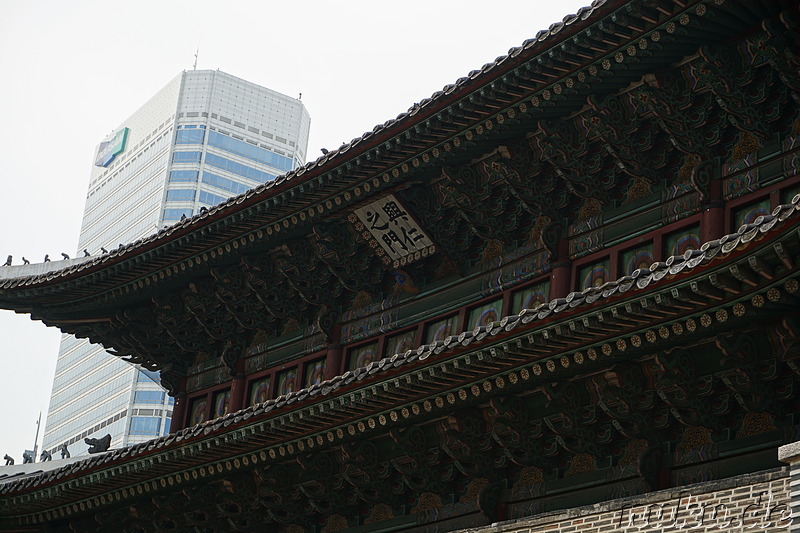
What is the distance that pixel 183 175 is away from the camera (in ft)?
296

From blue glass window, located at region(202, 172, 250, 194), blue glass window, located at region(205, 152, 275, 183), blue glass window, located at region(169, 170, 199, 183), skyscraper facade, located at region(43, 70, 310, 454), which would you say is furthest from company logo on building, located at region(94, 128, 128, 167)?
blue glass window, located at region(202, 172, 250, 194)

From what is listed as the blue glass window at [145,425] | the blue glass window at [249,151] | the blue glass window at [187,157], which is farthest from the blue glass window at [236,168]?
the blue glass window at [145,425]

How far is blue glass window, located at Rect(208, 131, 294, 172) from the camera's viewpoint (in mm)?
92750

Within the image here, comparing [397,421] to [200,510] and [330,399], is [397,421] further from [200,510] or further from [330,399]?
[200,510]

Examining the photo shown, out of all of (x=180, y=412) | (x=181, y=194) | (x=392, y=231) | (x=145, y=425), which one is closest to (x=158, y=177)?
(x=181, y=194)

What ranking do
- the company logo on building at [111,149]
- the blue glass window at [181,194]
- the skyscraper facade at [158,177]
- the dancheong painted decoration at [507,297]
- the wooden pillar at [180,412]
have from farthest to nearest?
the company logo on building at [111,149] < the blue glass window at [181,194] < the skyscraper facade at [158,177] < the wooden pillar at [180,412] < the dancheong painted decoration at [507,297]

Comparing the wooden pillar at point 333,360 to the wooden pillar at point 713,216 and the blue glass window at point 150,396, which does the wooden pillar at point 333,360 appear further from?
the blue glass window at point 150,396

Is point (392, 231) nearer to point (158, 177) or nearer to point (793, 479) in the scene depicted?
point (793, 479)

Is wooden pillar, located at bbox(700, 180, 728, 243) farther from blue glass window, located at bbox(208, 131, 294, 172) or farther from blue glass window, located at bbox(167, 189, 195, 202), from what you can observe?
blue glass window, located at bbox(208, 131, 294, 172)

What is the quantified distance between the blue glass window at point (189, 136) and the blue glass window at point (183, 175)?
3000 millimetres

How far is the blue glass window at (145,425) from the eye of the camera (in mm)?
83438

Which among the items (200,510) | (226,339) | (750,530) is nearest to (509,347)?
(750,530)

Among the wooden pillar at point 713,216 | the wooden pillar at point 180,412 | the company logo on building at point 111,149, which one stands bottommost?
the wooden pillar at point 713,216

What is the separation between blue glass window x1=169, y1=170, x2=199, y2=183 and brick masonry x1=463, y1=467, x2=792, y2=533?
265 feet
